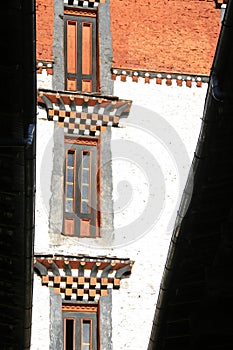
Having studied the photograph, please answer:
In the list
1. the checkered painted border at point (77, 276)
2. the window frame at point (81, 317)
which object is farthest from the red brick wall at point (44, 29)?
the window frame at point (81, 317)

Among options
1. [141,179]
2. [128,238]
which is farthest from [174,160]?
[128,238]

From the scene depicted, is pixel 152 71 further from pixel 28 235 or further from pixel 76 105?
pixel 28 235

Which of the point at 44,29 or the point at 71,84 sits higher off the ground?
the point at 44,29

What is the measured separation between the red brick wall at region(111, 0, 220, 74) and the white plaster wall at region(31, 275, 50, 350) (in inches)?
184

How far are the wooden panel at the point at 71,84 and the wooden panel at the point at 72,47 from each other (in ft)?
0.58

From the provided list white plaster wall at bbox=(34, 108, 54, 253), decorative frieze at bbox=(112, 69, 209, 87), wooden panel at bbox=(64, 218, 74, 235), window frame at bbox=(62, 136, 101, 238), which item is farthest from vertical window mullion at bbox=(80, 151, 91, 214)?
decorative frieze at bbox=(112, 69, 209, 87)

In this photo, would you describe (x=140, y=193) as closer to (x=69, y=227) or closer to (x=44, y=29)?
(x=69, y=227)

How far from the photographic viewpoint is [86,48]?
18594 mm

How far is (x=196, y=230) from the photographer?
841cm

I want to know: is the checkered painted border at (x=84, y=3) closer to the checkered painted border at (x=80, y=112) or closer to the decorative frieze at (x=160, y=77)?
the decorative frieze at (x=160, y=77)

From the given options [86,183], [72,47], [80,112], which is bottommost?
[86,183]

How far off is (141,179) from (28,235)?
26.3 feet

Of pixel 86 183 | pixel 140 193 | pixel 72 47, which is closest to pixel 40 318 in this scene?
pixel 86 183

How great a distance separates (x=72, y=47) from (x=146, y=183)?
3.09m
